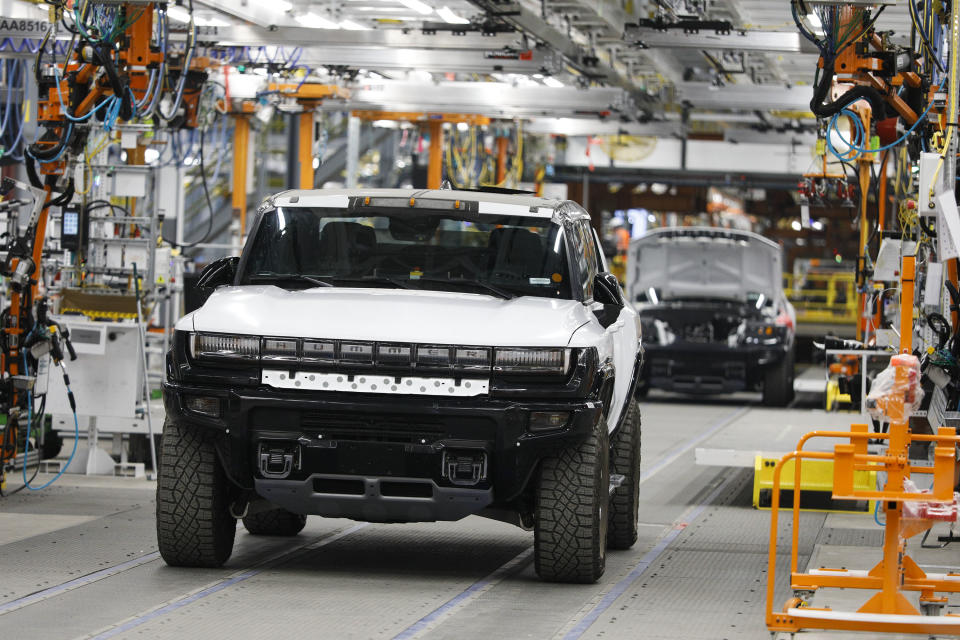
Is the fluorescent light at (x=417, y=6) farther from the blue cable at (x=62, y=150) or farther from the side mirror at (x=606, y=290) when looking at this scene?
the side mirror at (x=606, y=290)

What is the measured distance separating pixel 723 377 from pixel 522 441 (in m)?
13.7

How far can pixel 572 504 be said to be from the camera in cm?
739

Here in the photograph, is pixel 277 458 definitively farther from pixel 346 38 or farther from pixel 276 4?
pixel 276 4

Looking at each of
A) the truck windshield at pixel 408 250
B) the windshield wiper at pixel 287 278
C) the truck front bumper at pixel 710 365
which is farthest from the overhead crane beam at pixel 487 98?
the windshield wiper at pixel 287 278

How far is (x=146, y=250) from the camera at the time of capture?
1363cm

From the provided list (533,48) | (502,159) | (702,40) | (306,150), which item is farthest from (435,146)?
(702,40)

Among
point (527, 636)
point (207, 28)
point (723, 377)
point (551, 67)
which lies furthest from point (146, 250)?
point (723, 377)

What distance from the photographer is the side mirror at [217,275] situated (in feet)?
27.4

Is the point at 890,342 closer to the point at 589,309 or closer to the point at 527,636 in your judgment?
the point at 589,309

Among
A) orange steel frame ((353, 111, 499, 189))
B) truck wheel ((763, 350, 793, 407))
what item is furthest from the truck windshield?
orange steel frame ((353, 111, 499, 189))

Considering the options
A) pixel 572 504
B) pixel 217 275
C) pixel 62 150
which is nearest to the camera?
pixel 572 504

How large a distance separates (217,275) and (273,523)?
1.57m

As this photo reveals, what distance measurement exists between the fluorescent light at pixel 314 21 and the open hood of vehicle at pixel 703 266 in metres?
6.06

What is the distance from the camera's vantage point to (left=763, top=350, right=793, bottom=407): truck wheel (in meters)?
Answer: 20.8
